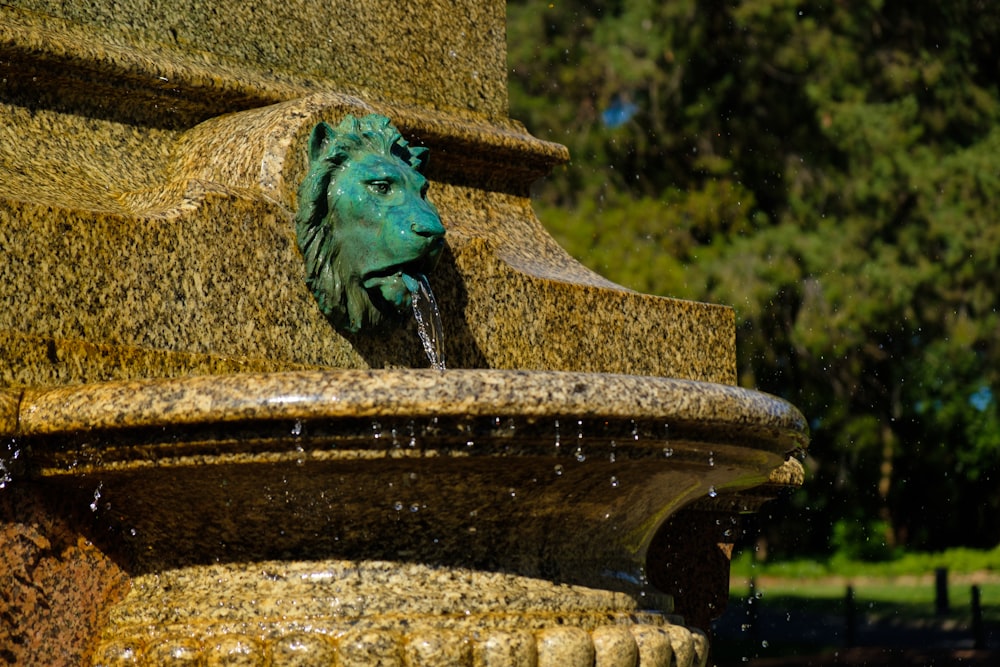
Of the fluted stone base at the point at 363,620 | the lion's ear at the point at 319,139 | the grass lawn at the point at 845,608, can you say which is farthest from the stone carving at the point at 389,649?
the grass lawn at the point at 845,608

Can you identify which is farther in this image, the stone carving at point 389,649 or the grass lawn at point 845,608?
the grass lawn at point 845,608

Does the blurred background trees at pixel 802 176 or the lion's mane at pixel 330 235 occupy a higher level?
the blurred background trees at pixel 802 176

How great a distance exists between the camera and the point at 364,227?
4.34m

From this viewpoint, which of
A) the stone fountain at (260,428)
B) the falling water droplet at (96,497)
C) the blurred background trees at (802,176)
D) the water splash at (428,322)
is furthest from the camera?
the blurred background trees at (802,176)

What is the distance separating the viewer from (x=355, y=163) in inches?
174

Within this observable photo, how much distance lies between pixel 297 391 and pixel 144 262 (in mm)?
1048

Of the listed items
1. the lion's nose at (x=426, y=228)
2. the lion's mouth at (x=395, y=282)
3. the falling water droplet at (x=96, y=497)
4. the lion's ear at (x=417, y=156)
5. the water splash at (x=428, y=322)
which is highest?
the lion's ear at (x=417, y=156)

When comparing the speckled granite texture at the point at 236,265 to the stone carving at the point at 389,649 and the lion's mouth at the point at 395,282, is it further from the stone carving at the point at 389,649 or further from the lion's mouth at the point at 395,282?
the stone carving at the point at 389,649

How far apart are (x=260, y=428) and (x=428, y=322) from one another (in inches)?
59.5

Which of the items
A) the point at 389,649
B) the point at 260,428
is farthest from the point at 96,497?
the point at 389,649

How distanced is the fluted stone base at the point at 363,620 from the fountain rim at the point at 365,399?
465 millimetres

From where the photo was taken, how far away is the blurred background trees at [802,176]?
19.4 m

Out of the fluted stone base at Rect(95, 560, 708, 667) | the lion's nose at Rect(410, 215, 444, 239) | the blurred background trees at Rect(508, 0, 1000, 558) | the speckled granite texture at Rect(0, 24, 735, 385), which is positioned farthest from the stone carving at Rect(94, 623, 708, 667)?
the blurred background trees at Rect(508, 0, 1000, 558)

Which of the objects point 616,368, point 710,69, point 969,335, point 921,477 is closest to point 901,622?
point 969,335
